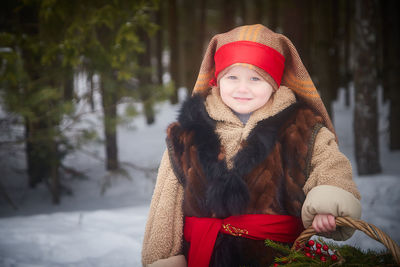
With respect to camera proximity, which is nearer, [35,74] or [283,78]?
[283,78]

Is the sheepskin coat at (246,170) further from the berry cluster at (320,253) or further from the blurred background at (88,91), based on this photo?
the blurred background at (88,91)

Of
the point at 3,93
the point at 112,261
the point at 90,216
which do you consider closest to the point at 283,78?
the point at 112,261

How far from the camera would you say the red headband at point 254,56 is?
6.41ft

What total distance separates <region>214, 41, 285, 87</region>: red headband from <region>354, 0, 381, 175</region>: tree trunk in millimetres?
4770

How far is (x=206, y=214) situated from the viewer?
1.99m

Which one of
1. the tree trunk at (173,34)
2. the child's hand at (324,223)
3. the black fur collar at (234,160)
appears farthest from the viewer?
the tree trunk at (173,34)

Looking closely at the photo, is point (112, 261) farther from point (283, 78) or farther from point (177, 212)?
point (283, 78)

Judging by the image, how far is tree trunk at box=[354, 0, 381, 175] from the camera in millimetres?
5922

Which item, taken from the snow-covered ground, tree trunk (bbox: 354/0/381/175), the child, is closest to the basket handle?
the child

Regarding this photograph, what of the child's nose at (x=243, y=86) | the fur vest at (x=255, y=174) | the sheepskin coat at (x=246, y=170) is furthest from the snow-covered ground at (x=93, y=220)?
the child's nose at (x=243, y=86)

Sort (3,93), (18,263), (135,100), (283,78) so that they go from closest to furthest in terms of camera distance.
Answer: (283,78), (18,263), (3,93), (135,100)

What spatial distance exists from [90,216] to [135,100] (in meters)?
2.54

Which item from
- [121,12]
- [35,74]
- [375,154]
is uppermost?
[121,12]

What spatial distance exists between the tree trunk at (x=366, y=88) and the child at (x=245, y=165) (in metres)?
4.65
